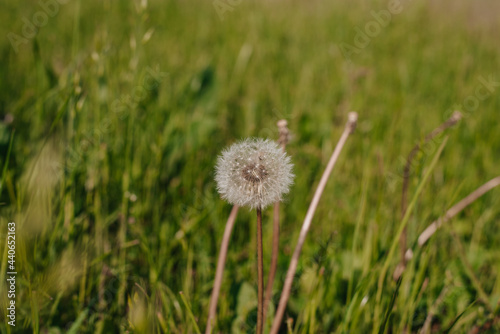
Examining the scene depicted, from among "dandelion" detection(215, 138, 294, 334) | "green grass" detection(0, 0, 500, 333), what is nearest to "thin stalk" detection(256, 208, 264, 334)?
"dandelion" detection(215, 138, 294, 334)

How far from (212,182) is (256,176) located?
92 centimetres

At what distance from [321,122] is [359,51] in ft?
5.29

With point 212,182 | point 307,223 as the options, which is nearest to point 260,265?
point 307,223

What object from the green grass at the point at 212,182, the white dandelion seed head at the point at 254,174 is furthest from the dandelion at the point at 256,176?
the green grass at the point at 212,182

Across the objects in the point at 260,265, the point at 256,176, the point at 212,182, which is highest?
the point at 212,182

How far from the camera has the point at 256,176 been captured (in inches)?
29.7

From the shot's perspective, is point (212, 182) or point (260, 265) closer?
point (260, 265)

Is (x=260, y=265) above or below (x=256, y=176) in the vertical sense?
below

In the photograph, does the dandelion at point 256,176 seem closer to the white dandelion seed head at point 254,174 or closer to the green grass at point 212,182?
the white dandelion seed head at point 254,174

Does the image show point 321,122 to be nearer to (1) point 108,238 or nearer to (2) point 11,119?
(1) point 108,238

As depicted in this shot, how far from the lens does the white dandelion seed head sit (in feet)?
2.45

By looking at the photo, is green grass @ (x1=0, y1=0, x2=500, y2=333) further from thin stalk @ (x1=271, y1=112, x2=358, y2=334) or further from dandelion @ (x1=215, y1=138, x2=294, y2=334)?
dandelion @ (x1=215, y1=138, x2=294, y2=334)

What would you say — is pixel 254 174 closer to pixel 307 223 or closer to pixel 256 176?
pixel 256 176

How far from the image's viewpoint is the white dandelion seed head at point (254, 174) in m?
0.75
